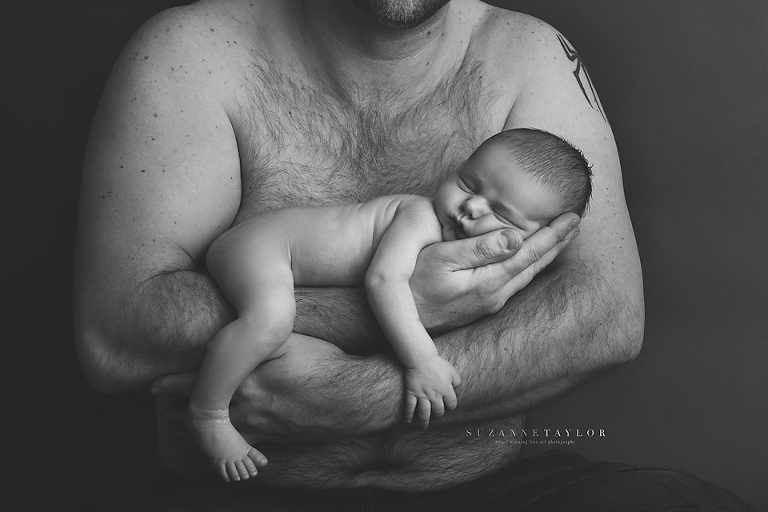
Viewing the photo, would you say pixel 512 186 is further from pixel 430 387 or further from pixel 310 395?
pixel 310 395

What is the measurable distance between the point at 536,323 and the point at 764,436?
146 cm

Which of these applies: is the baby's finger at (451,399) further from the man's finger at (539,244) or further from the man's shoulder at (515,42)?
the man's shoulder at (515,42)

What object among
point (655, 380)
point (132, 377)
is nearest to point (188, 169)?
point (132, 377)

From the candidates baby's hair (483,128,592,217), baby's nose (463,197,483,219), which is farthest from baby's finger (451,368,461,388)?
baby's hair (483,128,592,217)

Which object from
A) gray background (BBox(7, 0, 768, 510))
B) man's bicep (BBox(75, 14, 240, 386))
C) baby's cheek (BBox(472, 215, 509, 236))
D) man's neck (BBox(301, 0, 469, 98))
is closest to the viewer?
baby's cheek (BBox(472, 215, 509, 236))

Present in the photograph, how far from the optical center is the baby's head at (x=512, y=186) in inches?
65.7

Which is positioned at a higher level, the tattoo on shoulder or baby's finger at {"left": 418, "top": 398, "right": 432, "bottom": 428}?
the tattoo on shoulder

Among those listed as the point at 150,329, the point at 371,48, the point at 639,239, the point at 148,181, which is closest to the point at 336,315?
the point at 150,329

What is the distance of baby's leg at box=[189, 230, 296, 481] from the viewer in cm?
159

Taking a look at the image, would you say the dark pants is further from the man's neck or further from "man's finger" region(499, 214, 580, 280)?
the man's neck

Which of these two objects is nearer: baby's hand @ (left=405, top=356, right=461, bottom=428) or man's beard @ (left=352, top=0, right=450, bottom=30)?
baby's hand @ (left=405, top=356, right=461, bottom=428)

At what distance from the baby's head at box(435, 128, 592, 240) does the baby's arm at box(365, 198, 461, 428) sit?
8cm

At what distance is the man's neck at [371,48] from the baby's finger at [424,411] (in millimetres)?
884

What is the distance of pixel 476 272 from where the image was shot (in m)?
1.73
